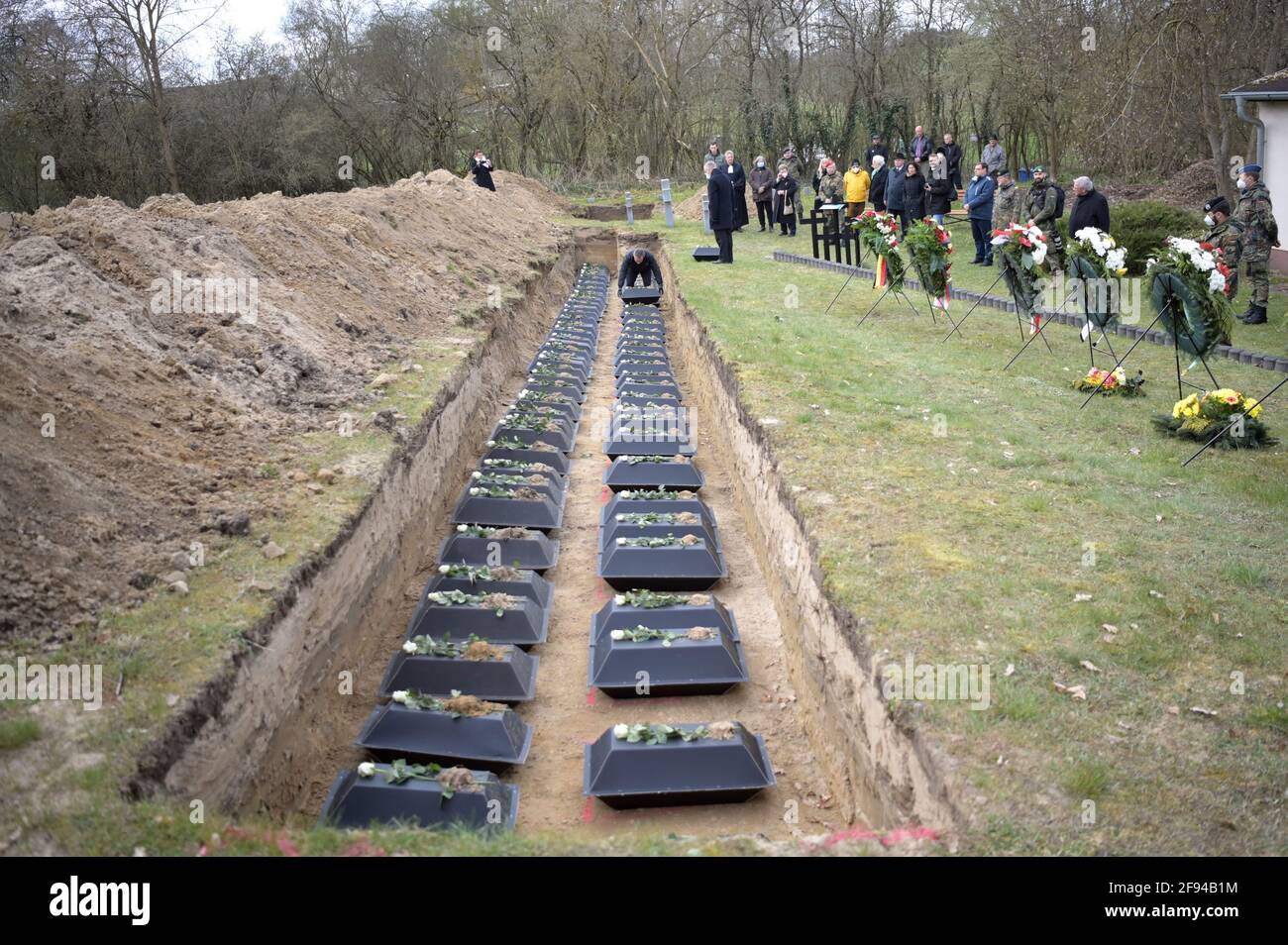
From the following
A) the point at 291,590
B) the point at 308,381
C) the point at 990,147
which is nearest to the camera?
the point at 291,590

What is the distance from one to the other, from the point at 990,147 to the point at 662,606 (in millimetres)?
18199

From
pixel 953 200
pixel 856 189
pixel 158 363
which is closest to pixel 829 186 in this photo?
pixel 856 189

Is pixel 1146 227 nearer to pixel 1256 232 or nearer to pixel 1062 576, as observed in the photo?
pixel 1256 232

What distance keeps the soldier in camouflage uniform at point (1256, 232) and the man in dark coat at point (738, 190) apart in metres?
12.4

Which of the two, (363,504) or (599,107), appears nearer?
(363,504)

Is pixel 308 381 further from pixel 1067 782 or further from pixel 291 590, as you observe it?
pixel 1067 782

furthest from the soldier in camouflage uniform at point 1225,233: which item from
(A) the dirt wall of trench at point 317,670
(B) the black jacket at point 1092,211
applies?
(A) the dirt wall of trench at point 317,670

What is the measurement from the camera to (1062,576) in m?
6.05

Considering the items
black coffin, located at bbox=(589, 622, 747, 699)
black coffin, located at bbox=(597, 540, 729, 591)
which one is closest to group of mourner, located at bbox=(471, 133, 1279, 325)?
black coffin, located at bbox=(597, 540, 729, 591)

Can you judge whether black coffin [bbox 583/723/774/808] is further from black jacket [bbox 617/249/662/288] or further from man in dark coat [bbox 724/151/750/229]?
man in dark coat [bbox 724/151/750/229]

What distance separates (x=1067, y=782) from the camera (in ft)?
13.6

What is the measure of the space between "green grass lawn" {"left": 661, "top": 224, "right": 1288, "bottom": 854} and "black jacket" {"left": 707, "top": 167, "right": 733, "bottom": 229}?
Result: 912 centimetres

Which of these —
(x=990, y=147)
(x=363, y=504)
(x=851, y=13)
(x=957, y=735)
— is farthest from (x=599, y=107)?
(x=957, y=735)

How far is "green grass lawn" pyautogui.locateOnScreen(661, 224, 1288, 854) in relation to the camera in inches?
162
